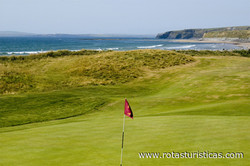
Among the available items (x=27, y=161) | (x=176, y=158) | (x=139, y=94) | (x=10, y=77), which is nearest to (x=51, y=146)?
(x=27, y=161)

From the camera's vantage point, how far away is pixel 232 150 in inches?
303

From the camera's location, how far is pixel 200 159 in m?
7.18

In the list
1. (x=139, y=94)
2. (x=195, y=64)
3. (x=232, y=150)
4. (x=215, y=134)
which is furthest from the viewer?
(x=195, y=64)

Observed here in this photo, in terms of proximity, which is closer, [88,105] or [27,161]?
[27,161]

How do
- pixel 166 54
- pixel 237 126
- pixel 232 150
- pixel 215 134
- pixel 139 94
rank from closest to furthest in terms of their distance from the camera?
pixel 232 150 < pixel 215 134 < pixel 237 126 < pixel 139 94 < pixel 166 54

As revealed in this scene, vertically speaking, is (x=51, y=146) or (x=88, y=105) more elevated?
(x=51, y=146)

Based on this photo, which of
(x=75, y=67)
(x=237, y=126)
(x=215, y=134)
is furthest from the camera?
(x=75, y=67)

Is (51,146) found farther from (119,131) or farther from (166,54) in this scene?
(166,54)

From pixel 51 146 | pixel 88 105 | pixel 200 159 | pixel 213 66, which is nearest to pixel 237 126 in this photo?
pixel 200 159

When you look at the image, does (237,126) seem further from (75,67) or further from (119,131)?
(75,67)

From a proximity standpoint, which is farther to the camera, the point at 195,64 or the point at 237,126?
the point at 195,64

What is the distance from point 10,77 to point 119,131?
105ft

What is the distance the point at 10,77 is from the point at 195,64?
32.7 meters

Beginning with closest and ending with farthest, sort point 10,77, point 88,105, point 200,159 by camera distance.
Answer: point 200,159 → point 88,105 → point 10,77
